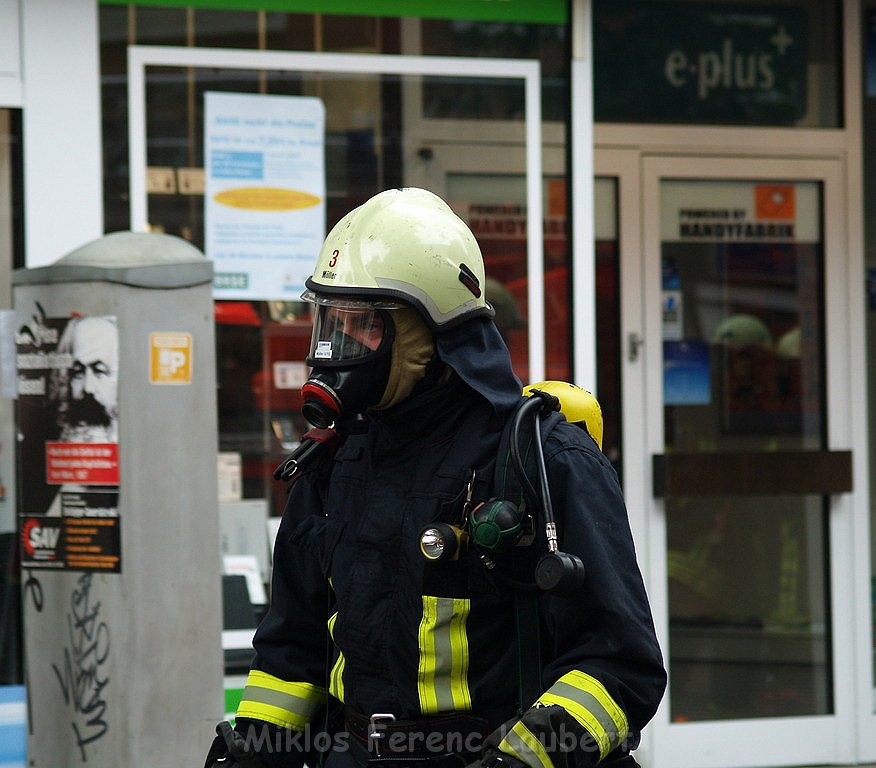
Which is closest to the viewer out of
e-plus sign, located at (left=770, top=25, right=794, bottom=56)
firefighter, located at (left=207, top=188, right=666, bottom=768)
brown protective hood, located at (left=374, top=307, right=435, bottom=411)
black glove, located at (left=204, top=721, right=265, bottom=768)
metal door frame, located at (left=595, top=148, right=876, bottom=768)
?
firefighter, located at (left=207, top=188, right=666, bottom=768)

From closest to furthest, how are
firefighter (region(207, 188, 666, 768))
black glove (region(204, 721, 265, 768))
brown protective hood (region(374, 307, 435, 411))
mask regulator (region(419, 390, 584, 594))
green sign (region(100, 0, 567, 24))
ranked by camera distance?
mask regulator (region(419, 390, 584, 594)), firefighter (region(207, 188, 666, 768)), brown protective hood (region(374, 307, 435, 411)), black glove (region(204, 721, 265, 768)), green sign (region(100, 0, 567, 24))

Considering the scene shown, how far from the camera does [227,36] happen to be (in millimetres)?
5168

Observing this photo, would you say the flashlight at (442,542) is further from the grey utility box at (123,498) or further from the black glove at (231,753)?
the grey utility box at (123,498)

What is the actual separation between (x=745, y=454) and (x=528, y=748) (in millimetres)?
4300

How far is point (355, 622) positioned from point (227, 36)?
11.1 feet

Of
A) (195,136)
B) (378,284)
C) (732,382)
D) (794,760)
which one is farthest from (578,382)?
(378,284)

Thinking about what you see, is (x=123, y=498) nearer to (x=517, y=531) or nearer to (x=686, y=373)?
(x=517, y=531)

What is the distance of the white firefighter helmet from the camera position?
2.42 metres

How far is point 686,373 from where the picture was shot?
20.8ft

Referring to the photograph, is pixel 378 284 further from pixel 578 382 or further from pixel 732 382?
pixel 732 382

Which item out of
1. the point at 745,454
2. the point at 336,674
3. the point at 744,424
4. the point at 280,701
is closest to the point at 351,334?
the point at 336,674

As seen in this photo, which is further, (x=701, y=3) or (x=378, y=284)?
(x=701, y=3)

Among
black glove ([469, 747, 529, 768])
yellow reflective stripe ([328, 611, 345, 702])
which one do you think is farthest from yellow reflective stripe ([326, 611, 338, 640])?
black glove ([469, 747, 529, 768])

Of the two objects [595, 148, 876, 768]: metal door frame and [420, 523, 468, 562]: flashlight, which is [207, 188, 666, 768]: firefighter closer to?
[420, 523, 468, 562]: flashlight
